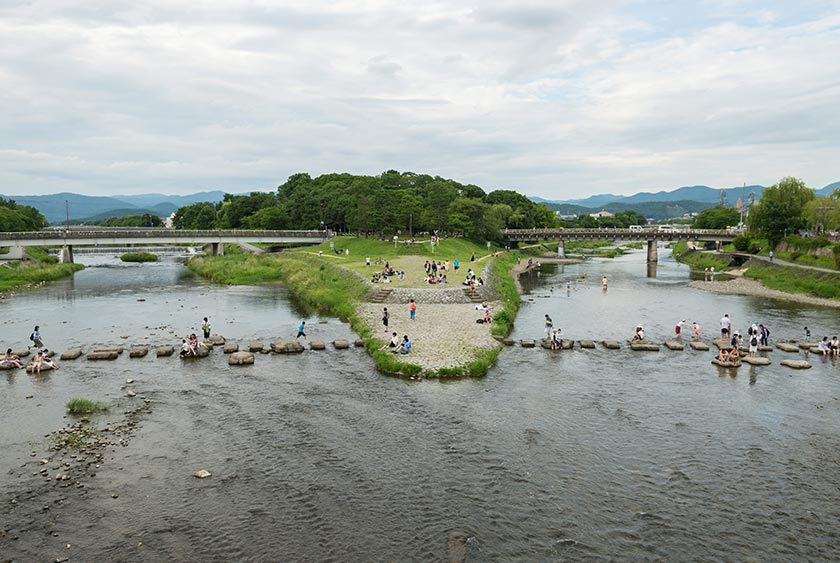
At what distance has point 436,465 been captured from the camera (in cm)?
2098

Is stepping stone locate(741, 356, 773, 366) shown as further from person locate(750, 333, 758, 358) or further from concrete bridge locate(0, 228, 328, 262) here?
concrete bridge locate(0, 228, 328, 262)

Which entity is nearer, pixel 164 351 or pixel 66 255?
pixel 164 351

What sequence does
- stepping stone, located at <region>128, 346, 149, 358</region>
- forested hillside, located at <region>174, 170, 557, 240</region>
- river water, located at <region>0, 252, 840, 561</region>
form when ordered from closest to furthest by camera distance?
river water, located at <region>0, 252, 840, 561</region>
stepping stone, located at <region>128, 346, 149, 358</region>
forested hillside, located at <region>174, 170, 557, 240</region>

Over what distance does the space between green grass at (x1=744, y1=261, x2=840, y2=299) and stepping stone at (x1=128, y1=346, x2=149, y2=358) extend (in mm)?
66434

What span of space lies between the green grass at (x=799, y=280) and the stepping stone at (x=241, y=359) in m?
60.5

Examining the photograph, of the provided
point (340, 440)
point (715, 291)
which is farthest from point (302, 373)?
point (715, 291)

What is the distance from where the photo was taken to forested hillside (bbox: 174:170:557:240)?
332ft

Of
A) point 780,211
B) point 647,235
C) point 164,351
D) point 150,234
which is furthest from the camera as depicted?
point 647,235

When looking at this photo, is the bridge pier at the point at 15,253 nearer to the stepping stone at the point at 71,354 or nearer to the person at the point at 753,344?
the stepping stone at the point at 71,354

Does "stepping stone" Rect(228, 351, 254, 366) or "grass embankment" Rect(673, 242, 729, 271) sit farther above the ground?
"grass embankment" Rect(673, 242, 729, 271)

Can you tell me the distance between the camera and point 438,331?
129 feet

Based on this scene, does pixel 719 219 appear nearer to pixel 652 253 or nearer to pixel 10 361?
pixel 652 253

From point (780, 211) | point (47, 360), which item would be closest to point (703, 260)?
point (780, 211)

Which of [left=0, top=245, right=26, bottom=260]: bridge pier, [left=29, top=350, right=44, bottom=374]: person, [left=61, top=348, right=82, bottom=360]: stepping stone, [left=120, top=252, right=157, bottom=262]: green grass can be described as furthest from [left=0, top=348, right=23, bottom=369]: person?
[left=120, top=252, right=157, bottom=262]: green grass
